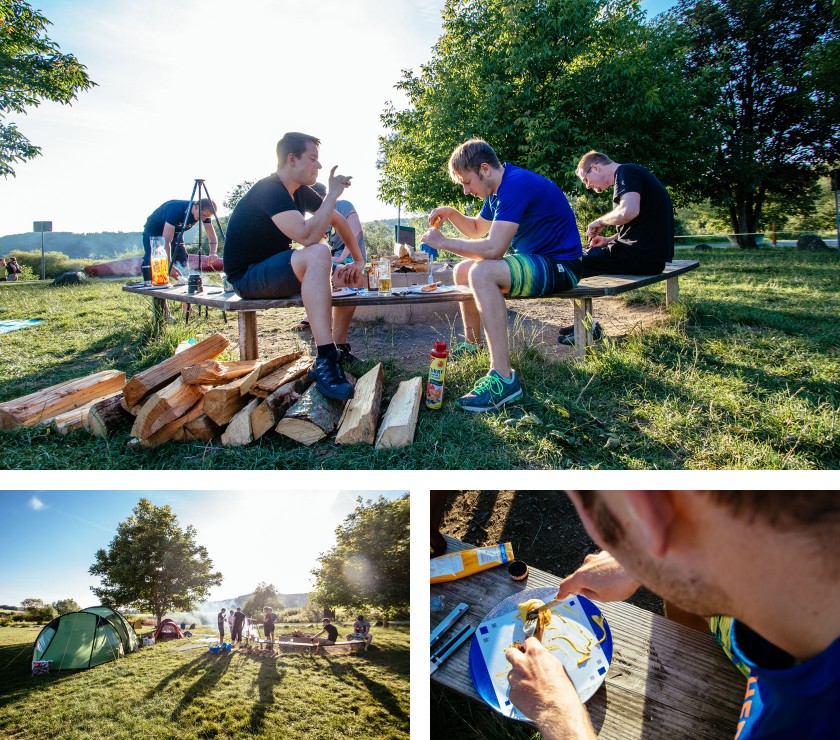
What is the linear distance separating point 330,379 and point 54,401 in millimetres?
1416

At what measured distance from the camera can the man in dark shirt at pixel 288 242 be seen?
Answer: 2.86m

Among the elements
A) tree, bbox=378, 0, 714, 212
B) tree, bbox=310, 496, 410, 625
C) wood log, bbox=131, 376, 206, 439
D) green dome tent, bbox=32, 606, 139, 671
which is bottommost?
green dome tent, bbox=32, 606, 139, 671

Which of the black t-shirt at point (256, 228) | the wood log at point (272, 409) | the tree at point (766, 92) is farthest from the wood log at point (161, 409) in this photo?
the tree at point (766, 92)

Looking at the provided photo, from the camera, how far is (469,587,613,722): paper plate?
1.39 metres

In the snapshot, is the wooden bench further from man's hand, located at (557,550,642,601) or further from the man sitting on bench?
man's hand, located at (557,550,642,601)

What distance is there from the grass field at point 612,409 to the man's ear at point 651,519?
140 centimetres

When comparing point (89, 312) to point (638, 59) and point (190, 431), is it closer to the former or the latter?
point (190, 431)

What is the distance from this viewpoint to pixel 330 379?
2643mm

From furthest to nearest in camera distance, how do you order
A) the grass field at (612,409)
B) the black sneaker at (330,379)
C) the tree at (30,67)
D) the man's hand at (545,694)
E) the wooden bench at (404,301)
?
the tree at (30,67), the wooden bench at (404,301), the black sneaker at (330,379), the grass field at (612,409), the man's hand at (545,694)

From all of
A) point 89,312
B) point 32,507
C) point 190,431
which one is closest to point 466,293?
point 190,431

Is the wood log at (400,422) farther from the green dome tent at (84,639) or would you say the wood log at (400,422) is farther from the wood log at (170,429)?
the green dome tent at (84,639)

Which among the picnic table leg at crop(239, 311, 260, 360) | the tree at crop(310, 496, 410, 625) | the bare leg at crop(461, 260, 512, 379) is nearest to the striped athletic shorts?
the bare leg at crop(461, 260, 512, 379)

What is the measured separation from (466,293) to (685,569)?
2684 millimetres

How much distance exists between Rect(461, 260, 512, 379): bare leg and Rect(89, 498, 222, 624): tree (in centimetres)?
181
